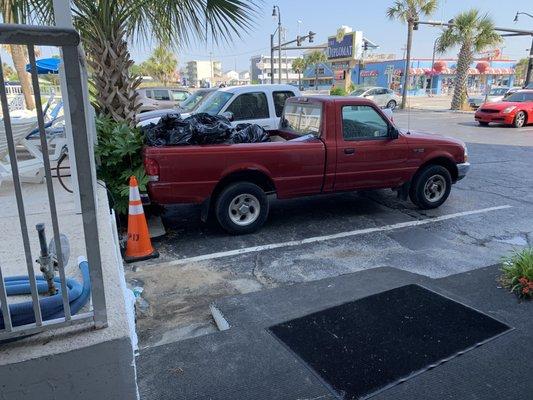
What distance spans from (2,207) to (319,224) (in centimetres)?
396

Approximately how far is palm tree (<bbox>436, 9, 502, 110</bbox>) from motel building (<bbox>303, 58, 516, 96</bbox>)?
853 inches

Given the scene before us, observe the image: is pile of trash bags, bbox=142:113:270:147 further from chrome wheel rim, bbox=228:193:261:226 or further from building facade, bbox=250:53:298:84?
building facade, bbox=250:53:298:84

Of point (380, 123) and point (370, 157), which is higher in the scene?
point (380, 123)

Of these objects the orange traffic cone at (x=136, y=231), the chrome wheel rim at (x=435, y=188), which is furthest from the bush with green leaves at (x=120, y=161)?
the chrome wheel rim at (x=435, y=188)

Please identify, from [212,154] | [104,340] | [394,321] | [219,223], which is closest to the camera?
[104,340]

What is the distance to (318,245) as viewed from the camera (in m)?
5.44

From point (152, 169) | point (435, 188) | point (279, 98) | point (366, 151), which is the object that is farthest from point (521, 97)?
point (152, 169)

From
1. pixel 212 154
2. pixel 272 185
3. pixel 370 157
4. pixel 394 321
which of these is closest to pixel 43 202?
pixel 212 154

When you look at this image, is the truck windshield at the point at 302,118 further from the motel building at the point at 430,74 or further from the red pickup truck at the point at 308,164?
the motel building at the point at 430,74

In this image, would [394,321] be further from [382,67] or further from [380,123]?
[382,67]

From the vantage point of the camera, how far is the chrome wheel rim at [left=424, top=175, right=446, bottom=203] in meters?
6.79

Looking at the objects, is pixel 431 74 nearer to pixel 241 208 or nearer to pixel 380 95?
pixel 380 95

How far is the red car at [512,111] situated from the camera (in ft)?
60.8

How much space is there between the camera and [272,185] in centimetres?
570
